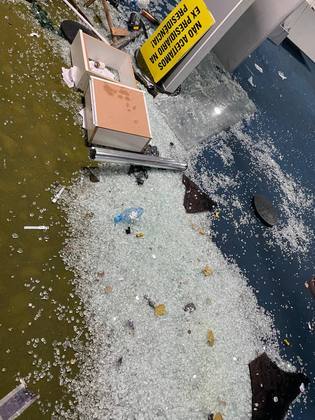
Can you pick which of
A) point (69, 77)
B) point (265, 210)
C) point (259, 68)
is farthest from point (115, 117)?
point (259, 68)

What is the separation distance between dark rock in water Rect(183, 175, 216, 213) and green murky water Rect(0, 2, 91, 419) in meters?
1.47

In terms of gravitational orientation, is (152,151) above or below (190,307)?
above

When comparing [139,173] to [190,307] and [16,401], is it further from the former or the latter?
[16,401]

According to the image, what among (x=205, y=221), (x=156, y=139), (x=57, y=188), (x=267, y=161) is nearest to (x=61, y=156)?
(x=57, y=188)

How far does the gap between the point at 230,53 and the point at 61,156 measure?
4.47 m

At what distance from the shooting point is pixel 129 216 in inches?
163

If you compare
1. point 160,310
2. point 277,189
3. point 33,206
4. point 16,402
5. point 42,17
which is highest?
point 277,189

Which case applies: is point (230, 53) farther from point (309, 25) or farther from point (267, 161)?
point (309, 25)

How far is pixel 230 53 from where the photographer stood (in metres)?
6.91

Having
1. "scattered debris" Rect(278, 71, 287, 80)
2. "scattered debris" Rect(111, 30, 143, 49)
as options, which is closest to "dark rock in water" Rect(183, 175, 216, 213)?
"scattered debris" Rect(111, 30, 143, 49)

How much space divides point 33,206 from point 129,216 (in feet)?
3.55

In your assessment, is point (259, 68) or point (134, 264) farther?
point (259, 68)

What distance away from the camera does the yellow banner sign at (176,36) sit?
15.8 ft

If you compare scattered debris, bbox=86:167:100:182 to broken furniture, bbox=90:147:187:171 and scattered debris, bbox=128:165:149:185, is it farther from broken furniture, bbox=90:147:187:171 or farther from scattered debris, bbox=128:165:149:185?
scattered debris, bbox=128:165:149:185
